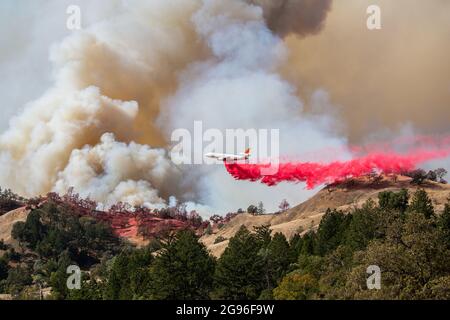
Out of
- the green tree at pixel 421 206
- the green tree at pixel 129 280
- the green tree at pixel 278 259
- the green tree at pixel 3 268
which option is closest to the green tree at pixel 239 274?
the green tree at pixel 278 259

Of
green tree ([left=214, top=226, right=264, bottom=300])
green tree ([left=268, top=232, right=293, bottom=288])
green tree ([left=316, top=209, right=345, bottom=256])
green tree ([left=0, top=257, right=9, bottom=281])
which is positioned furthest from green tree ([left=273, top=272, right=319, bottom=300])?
green tree ([left=0, top=257, right=9, bottom=281])

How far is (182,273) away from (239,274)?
846cm

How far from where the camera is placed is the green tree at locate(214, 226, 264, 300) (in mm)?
95312

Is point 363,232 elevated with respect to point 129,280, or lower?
elevated

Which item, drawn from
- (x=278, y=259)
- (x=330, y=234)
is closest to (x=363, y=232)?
(x=278, y=259)

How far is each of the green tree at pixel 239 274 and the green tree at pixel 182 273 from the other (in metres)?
2.48

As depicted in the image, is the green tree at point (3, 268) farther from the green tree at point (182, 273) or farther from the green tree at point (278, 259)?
the green tree at point (278, 259)

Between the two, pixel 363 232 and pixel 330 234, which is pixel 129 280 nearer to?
pixel 330 234

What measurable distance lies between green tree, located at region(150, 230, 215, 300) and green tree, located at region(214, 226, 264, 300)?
2480mm

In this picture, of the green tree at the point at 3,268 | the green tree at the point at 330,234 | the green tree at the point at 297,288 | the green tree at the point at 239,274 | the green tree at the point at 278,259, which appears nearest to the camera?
the green tree at the point at 297,288

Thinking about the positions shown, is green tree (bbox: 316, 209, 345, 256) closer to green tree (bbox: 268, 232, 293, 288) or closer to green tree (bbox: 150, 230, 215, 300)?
green tree (bbox: 268, 232, 293, 288)

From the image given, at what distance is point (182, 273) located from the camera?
9694 centimetres

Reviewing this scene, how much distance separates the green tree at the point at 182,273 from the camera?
94750 millimetres

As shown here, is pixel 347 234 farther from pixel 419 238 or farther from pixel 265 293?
pixel 419 238
